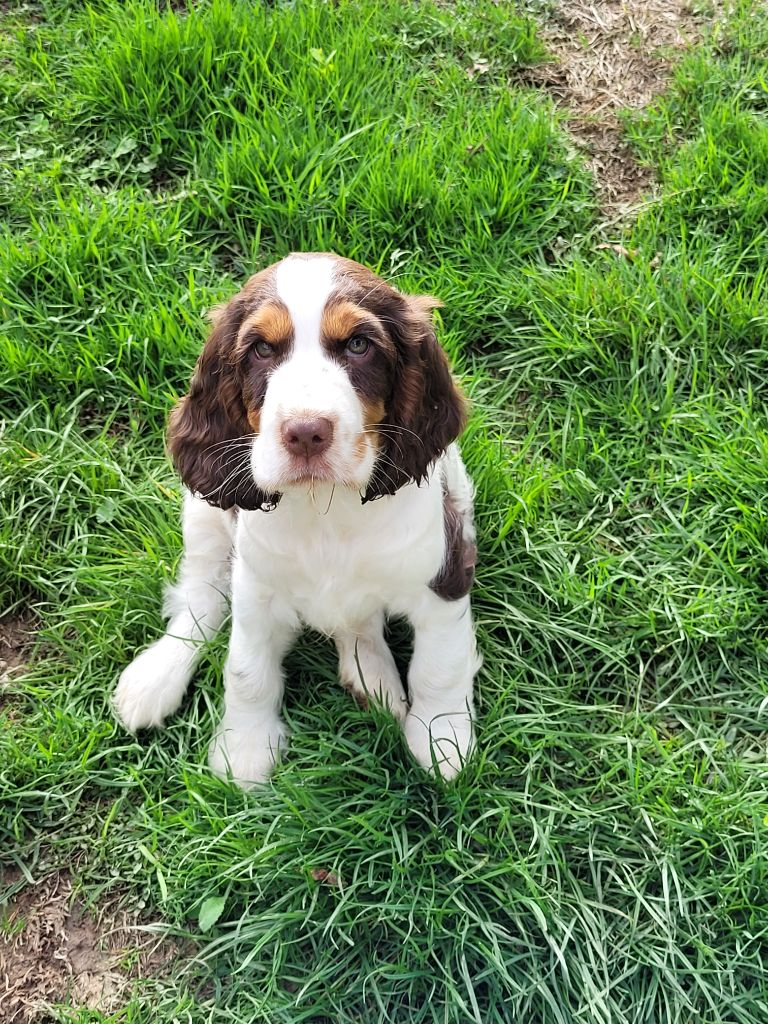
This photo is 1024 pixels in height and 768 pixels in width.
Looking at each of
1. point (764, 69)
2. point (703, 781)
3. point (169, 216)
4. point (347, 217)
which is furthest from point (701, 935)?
point (764, 69)

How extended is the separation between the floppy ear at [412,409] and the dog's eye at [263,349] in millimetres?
325

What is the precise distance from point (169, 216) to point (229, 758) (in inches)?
93.9

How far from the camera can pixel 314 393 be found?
8.11 feet

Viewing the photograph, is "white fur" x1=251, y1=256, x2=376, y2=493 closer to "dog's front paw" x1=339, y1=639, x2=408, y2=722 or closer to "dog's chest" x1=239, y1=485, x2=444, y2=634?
"dog's chest" x1=239, y1=485, x2=444, y2=634

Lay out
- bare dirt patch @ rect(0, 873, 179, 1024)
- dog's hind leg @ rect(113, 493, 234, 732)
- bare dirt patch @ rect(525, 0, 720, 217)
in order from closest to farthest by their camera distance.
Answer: bare dirt patch @ rect(0, 873, 179, 1024) < dog's hind leg @ rect(113, 493, 234, 732) < bare dirt patch @ rect(525, 0, 720, 217)

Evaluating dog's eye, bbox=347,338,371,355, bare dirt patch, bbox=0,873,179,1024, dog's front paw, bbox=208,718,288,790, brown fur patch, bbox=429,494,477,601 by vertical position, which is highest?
dog's eye, bbox=347,338,371,355

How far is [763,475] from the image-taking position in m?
3.72

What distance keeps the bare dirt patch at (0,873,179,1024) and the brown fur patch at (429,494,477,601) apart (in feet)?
4.31

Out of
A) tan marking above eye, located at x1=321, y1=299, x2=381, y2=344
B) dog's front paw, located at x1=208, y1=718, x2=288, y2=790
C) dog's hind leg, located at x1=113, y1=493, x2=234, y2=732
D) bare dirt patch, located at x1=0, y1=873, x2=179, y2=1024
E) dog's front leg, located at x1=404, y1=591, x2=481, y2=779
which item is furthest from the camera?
dog's hind leg, located at x1=113, y1=493, x2=234, y2=732

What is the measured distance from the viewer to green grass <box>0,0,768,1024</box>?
299 centimetres

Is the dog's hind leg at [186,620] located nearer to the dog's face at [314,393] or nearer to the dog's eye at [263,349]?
the dog's face at [314,393]

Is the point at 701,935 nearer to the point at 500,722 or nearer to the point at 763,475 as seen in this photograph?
the point at 500,722

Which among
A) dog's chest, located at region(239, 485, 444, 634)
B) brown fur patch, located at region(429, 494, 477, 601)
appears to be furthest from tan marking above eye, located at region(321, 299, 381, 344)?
brown fur patch, located at region(429, 494, 477, 601)

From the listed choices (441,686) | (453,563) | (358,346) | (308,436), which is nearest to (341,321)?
(358,346)
